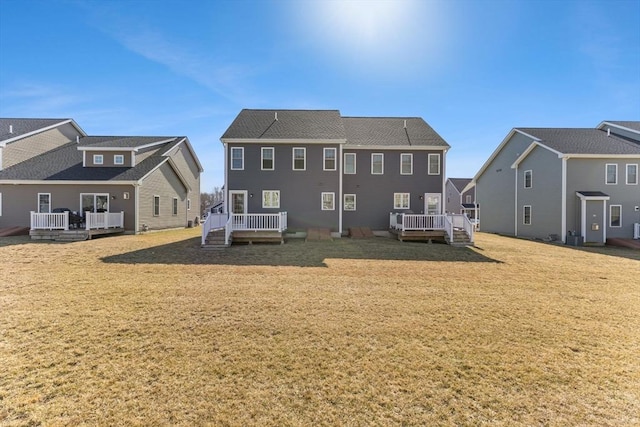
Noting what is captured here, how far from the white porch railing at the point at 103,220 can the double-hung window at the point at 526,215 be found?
26.9m

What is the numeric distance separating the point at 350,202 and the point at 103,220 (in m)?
14.3

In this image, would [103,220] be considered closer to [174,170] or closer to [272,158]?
[174,170]

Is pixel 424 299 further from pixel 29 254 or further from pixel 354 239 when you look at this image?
pixel 29 254

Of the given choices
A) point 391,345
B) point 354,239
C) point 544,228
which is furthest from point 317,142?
point 544,228

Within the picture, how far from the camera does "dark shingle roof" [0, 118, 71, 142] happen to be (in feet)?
68.3

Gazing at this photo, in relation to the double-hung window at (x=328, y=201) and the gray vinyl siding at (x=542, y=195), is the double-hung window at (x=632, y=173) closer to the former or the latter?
the gray vinyl siding at (x=542, y=195)

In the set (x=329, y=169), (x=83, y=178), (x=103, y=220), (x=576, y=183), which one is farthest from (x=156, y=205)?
(x=576, y=183)

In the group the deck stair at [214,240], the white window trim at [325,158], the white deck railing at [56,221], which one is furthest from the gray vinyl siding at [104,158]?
the white window trim at [325,158]

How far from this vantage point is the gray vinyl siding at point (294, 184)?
1727 cm

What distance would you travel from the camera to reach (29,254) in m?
11.0

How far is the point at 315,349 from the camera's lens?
4.10 metres

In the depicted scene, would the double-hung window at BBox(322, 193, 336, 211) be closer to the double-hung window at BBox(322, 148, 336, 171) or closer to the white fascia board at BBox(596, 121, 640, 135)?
the double-hung window at BBox(322, 148, 336, 171)

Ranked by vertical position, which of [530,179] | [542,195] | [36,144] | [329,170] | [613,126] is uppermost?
[613,126]

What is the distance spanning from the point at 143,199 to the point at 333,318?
719 inches
